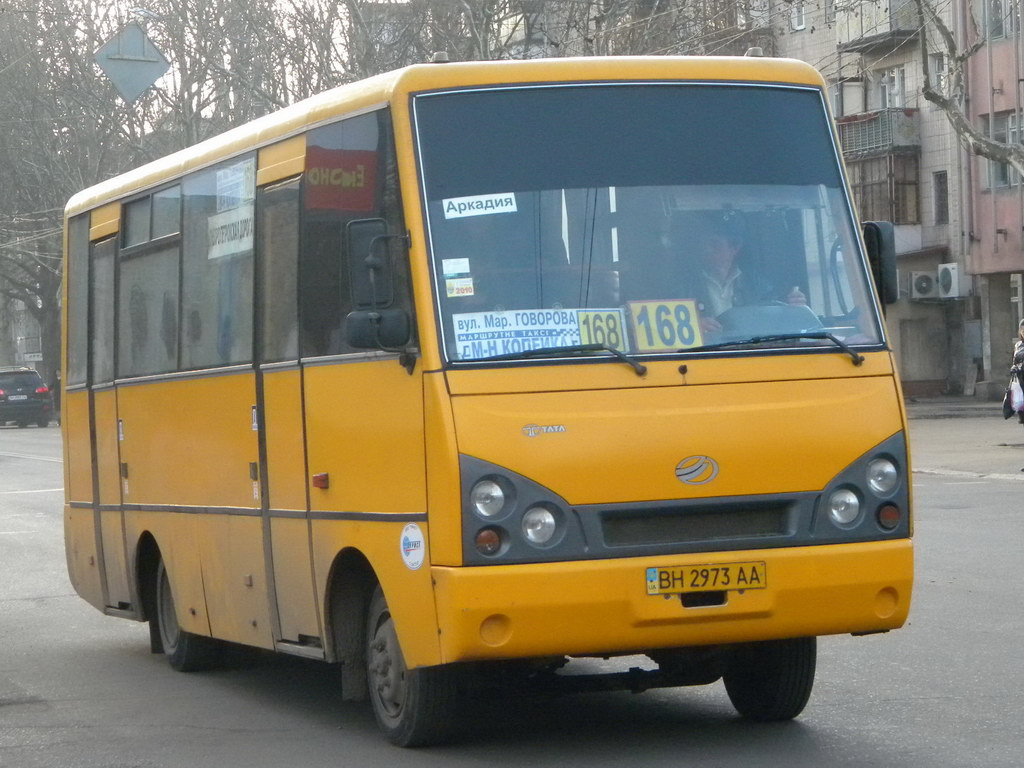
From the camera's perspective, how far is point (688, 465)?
6.94 m

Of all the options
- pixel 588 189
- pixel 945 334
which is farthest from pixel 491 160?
pixel 945 334

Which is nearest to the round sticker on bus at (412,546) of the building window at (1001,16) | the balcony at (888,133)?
the building window at (1001,16)

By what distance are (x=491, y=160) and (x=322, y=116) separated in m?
1.09

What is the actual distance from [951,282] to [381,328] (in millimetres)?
44528

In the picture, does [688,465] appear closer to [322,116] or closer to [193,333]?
[322,116]

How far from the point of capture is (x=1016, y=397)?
24.4 meters

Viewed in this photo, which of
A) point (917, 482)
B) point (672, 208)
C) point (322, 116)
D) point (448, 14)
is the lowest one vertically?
point (917, 482)

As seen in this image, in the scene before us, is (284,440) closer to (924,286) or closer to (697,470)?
(697,470)

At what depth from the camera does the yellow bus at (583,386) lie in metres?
6.80

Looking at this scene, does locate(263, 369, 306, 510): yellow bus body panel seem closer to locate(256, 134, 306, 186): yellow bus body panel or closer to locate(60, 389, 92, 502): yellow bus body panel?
locate(256, 134, 306, 186): yellow bus body panel

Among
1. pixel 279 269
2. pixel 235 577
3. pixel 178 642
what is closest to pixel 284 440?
pixel 279 269

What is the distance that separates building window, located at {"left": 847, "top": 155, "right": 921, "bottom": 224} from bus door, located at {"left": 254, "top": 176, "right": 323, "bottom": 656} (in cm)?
4401

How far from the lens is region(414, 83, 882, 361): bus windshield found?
23.2 ft

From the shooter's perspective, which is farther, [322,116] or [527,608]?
[322,116]
